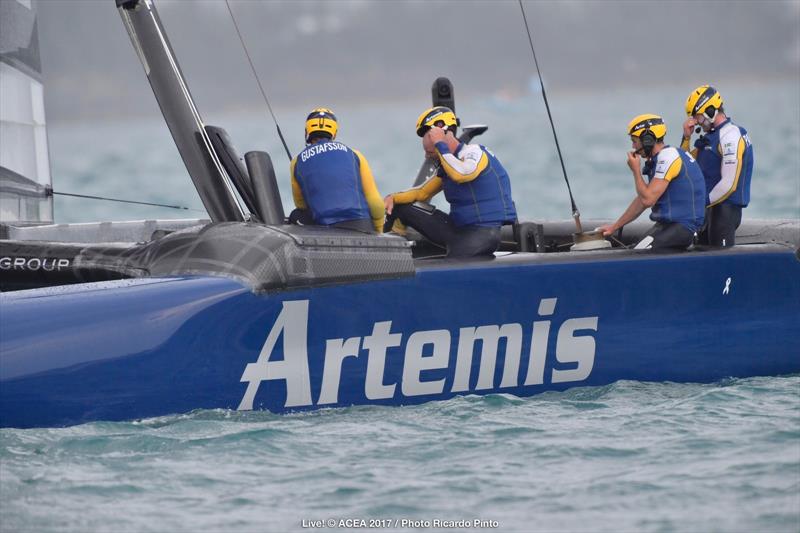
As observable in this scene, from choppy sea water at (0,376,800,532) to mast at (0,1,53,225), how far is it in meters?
4.11

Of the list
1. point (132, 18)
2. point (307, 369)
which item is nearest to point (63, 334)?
point (307, 369)

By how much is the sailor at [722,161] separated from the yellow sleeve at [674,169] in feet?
2.00

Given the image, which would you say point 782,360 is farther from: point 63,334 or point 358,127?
point 358,127

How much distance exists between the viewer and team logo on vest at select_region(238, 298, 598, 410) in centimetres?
552

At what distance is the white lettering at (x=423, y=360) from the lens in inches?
227

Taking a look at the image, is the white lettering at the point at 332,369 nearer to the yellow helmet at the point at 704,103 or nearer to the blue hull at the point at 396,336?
the blue hull at the point at 396,336

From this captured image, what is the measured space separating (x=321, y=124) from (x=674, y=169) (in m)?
1.74

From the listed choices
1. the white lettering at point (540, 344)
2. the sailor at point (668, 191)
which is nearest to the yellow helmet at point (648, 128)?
the sailor at point (668, 191)

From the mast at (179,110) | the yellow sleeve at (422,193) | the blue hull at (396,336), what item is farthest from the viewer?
the yellow sleeve at (422,193)

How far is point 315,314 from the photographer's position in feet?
18.3

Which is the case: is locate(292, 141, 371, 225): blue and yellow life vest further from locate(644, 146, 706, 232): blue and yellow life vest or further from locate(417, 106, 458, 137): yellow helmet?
locate(644, 146, 706, 232): blue and yellow life vest

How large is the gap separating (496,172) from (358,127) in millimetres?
77712

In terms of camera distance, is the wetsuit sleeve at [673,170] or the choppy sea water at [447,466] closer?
the choppy sea water at [447,466]

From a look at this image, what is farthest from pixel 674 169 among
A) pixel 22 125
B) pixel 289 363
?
pixel 22 125
